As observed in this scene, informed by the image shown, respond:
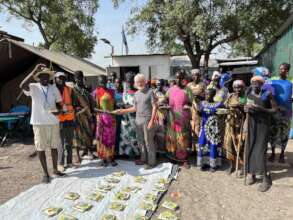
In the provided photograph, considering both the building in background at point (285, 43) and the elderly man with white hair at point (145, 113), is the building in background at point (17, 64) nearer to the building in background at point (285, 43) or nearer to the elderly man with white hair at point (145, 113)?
the elderly man with white hair at point (145, 113)

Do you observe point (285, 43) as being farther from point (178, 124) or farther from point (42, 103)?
point (42, 103)

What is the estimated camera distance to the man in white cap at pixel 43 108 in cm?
463

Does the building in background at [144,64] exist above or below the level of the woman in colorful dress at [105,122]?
above

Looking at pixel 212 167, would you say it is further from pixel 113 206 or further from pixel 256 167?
pixel 113 206

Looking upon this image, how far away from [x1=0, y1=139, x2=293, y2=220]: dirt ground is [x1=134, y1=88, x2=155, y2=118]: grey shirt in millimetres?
1204

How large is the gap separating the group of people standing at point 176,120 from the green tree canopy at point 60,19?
50.8 ft

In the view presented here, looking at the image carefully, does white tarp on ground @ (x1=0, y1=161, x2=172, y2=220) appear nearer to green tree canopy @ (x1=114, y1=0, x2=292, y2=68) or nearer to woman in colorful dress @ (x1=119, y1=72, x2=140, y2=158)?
woman in colorful dress @ (x1=119, y1=72, x2=140, y2=158)

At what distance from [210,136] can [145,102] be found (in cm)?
125

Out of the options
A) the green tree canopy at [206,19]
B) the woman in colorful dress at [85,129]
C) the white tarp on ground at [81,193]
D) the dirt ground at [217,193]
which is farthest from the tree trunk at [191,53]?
the white tarp on ground at [81,193]

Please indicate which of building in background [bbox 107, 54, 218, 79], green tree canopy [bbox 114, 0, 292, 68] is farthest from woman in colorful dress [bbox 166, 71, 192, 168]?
building in background [bbox 107, 54, 218, 79]

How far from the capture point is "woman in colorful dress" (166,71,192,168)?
5.38m

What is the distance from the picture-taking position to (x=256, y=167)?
4.67 meters

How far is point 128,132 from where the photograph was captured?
6.00 meters

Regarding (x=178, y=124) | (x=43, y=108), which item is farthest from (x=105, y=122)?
(x=178, y=124)
